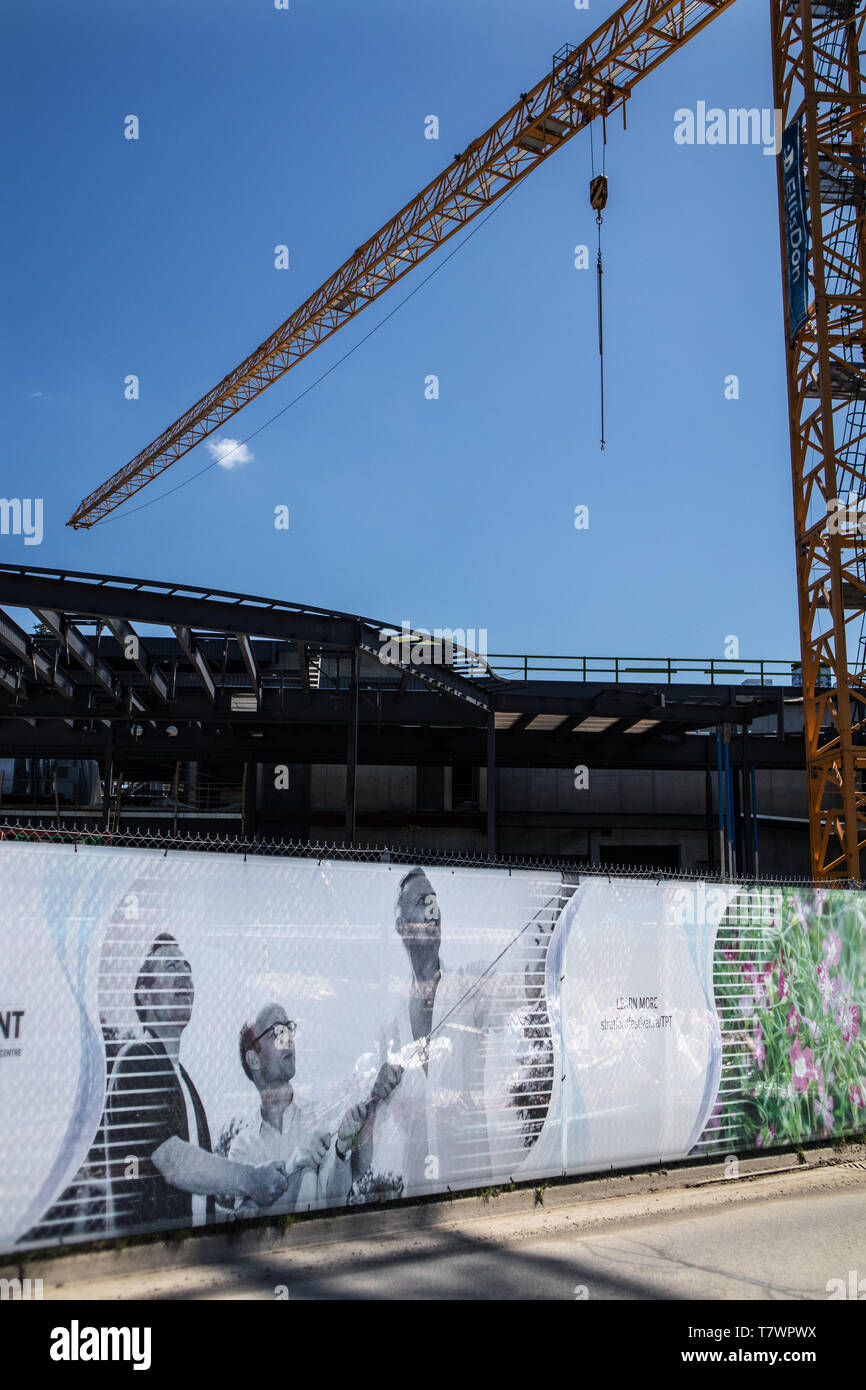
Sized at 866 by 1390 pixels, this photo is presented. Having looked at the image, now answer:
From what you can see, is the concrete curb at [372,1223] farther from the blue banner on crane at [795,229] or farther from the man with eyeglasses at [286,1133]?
the blue banner on crane at [795,229]

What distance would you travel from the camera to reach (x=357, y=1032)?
21.0ft

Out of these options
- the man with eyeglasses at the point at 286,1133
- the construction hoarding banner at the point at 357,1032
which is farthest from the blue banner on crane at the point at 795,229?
the man with eyeglasses at the point at 286,1133

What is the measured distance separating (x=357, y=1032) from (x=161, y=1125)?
1.35m

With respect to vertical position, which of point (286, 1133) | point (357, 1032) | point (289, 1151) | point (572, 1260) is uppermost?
point (357, 1032)

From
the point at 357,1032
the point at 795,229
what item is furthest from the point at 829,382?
the point at 357,1032

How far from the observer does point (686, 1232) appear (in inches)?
262

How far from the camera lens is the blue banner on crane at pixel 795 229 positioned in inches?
894

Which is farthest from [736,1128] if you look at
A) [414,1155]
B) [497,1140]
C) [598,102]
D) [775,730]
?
[598,102]

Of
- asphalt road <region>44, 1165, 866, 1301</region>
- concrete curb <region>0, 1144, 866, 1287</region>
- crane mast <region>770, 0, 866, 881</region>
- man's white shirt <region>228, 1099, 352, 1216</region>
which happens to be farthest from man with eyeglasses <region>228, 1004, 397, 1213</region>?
crane mast <region>770, 0, 866, 881</region>

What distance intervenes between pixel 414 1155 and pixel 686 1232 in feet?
6.09

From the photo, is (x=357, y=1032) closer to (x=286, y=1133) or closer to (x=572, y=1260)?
(x=286, y=1133)

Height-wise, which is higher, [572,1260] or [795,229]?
[795,229]
